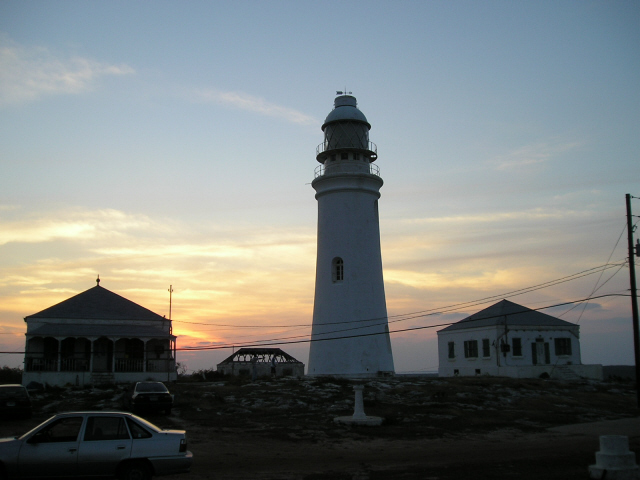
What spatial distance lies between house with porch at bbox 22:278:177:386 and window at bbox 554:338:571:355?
24.5 meters

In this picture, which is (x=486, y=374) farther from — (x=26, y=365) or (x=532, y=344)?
(x=26, y=365)

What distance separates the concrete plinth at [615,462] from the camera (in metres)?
12.3

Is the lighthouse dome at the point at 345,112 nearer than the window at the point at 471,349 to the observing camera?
Yes

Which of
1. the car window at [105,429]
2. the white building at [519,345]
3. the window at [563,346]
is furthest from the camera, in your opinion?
the window at [563,346]

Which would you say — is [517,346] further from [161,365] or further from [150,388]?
[150,388]

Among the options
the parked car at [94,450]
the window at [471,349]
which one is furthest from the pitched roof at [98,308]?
the parked car at [94,450]

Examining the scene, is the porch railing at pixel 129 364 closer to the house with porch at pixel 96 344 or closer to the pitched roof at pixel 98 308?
the house with porch at pixel 96 344

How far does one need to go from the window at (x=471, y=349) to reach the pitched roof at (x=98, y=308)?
20164 millimetres

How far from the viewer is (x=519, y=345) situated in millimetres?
38688

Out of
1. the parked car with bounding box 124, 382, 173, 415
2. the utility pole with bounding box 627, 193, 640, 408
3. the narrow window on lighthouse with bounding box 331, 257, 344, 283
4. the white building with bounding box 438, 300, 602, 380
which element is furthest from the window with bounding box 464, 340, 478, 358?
the parked car with bounding box 124, 382, 173, 415

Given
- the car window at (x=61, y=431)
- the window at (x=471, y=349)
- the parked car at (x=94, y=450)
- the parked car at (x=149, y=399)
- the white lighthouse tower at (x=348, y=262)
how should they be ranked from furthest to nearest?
the window at (x=471, y=349) < the white lighthouse tower at (x=348, y=262) < the parked car at (x=149, y=399) < the car window at (x=61, y=431) < the parked car at (x=94, y=450)

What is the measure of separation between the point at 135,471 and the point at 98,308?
94.1 feet

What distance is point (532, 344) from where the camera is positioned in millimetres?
39125

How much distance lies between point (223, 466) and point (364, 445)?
4.83 meters
